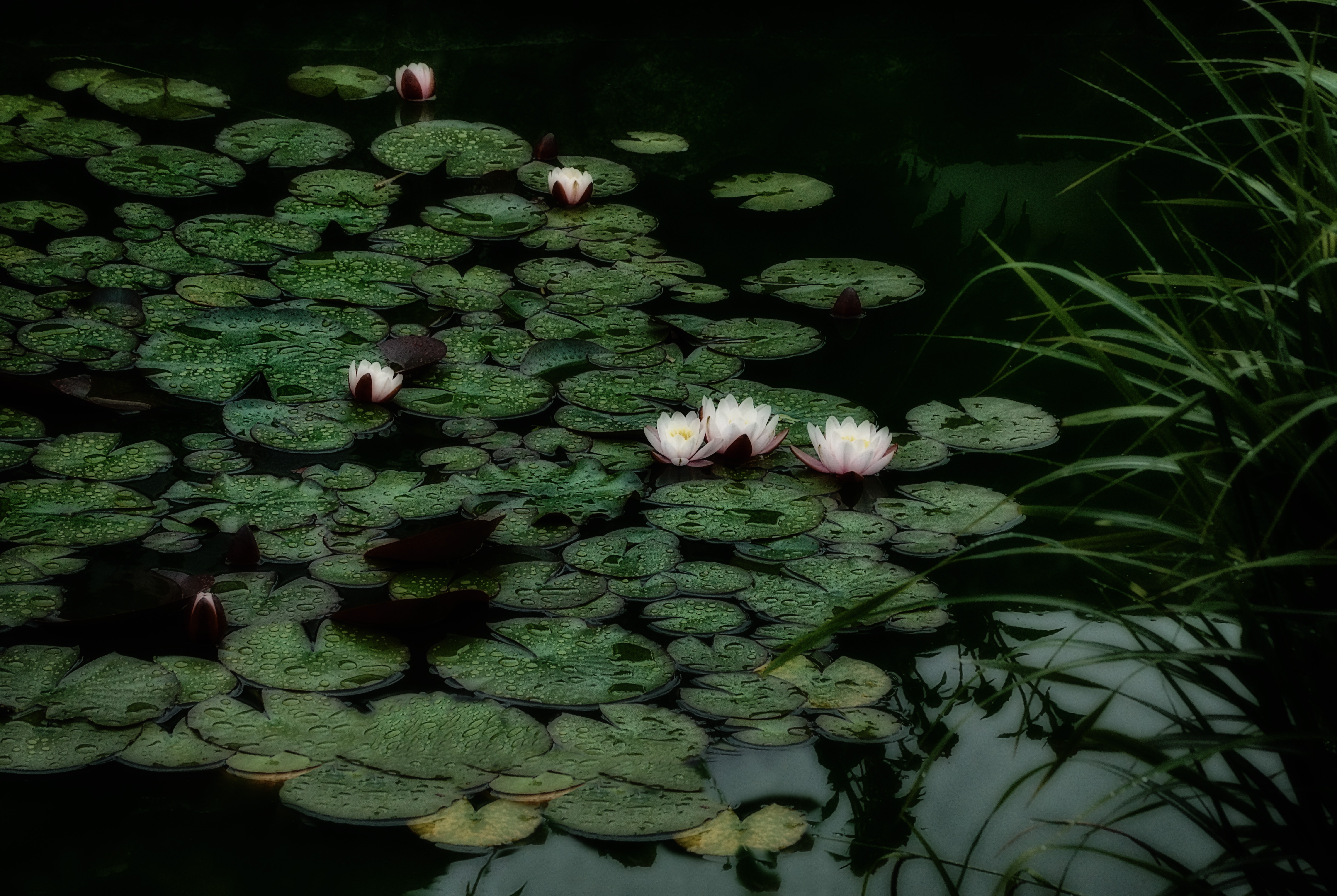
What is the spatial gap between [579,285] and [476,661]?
1.19 m

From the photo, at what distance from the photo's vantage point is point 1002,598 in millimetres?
1114

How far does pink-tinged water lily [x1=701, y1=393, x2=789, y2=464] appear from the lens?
2.06 m

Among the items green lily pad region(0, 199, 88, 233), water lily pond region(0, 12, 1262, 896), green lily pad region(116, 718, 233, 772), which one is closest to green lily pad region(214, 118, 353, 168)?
water lily pond region(0, 12, 1262, 896)

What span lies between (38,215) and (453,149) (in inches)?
38.5

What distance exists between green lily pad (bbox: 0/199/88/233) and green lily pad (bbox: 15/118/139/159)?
29cm

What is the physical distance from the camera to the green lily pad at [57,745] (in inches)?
54.9

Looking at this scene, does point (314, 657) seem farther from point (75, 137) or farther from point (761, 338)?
point (75, 137)

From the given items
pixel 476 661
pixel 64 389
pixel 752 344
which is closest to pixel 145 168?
pixel 64 389

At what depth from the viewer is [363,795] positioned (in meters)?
1.37

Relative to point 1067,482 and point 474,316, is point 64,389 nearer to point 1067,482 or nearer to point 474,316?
point 474,316

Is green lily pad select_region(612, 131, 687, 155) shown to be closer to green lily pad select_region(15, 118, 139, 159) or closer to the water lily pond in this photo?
the water lily pond

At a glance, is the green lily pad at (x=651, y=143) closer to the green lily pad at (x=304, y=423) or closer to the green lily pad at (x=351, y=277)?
the green lily pad at (x=351, y=277)

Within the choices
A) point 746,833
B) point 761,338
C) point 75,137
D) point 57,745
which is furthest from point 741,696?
point 75,137

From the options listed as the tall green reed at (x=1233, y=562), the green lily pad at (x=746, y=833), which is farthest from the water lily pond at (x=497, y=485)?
the tall green reed at (x=1233, y=562)
